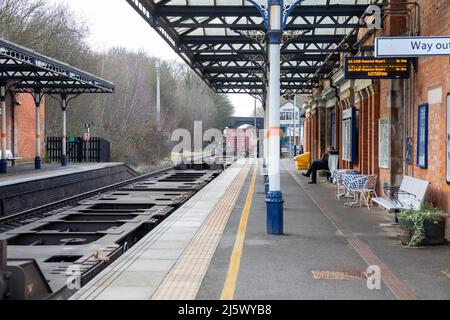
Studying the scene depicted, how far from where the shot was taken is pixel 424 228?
8.57 meters

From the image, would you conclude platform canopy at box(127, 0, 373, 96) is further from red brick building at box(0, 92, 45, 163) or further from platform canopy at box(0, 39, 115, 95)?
red brick building at box(0, 92, 45, 163)

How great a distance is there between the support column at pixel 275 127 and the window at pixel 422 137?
8.67ft

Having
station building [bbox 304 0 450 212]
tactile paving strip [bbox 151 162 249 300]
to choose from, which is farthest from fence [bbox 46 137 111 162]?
tactile paving strip [bbox 151 162 249 300]

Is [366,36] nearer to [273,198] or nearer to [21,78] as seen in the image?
[273,198]

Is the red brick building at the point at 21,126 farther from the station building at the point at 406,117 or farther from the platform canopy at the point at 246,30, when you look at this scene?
the station building at the point at 406,117

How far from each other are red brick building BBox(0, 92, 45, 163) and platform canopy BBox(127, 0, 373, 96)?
9521 mm

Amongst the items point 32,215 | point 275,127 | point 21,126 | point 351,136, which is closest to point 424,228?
point 275,127

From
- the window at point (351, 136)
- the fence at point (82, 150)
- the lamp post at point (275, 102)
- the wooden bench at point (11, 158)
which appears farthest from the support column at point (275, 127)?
the fence at point (82, 150)

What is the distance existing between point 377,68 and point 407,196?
8.54 feet

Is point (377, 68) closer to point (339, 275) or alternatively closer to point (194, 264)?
point (339, 275)

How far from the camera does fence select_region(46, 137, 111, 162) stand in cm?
3369

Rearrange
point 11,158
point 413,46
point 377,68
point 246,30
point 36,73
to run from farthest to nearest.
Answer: point 11,158 → point 36,73 → point 246,30 → point 377,68 → point 413,46

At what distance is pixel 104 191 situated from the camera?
20688 millimetres

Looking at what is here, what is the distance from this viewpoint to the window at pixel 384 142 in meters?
12.5
